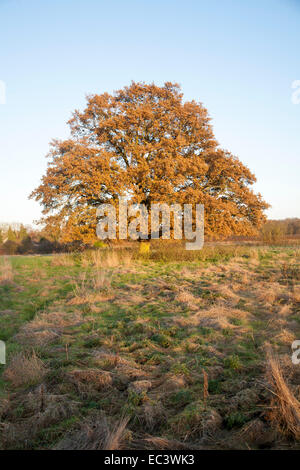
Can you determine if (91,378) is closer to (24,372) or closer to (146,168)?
(24,372)

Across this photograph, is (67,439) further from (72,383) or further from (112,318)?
(112,318)

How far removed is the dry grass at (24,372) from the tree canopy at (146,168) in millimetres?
11333

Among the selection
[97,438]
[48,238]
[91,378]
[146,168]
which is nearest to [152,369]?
[91,378]

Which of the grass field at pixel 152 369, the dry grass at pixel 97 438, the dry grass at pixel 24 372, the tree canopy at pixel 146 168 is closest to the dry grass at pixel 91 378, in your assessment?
the grass field at pixel 152 369

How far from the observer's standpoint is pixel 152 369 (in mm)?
4082

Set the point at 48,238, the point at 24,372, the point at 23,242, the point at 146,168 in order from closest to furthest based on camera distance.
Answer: the point at 24,372 → the point at 146,168 → the point at 48,238 → the point at 23,242

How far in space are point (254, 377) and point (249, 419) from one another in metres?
0.85

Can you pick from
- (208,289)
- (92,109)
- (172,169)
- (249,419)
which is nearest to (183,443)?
(249,419)

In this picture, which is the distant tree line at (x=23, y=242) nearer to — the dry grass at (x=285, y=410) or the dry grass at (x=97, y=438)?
the dry grass at (x=97, y=438)

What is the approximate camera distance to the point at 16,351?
15.6ft

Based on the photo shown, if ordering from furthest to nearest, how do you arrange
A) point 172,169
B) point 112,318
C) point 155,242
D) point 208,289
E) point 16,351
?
point 155,242 → point 172,169 → point 208,289 → point 112,318 → point 16,351

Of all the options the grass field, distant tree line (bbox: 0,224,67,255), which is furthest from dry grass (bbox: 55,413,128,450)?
distant tree line (bbox: 0,224,67,255)

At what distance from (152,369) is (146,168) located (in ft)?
39.0

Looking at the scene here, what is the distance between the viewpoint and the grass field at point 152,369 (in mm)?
2750
